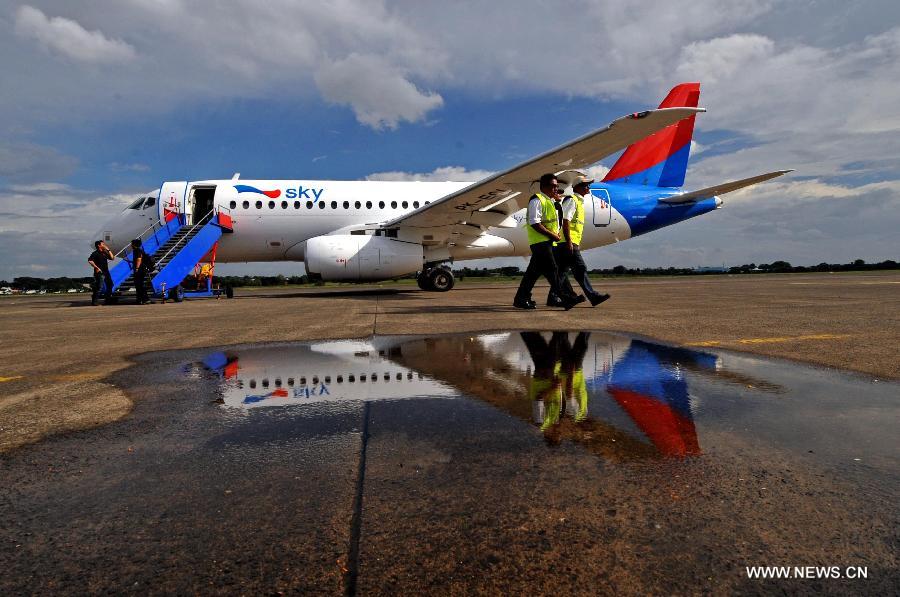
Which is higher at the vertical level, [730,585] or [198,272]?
[198,272]

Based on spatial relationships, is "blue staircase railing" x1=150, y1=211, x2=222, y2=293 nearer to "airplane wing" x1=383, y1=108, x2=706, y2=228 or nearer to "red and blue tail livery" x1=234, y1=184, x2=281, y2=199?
A: "red and blue tail livery" x1=234, y1=184, x2=281, y2=199

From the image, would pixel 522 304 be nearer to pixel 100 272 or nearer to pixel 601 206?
pixel 601 206

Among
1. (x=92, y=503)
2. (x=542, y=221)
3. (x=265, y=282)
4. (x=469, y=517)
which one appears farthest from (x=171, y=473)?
(x=265, y=282)

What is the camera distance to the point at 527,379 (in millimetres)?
2842

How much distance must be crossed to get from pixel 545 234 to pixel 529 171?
3482mm

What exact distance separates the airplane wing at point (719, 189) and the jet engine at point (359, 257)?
26.8 feet

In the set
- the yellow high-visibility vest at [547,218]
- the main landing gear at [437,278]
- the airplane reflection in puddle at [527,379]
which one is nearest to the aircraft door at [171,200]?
the main landing gear at [437,278]

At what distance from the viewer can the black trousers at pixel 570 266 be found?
23.4 ft

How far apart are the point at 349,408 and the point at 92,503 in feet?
3.53

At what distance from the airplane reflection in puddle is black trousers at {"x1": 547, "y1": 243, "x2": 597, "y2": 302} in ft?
9.43

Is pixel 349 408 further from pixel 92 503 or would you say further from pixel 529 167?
pixel 529 167

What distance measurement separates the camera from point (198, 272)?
1484 cm

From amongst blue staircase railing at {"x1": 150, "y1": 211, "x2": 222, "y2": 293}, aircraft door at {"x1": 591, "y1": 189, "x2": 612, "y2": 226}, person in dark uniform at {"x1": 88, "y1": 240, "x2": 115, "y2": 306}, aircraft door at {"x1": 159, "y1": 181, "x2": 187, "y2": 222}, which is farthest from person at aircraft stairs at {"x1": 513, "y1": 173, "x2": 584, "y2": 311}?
aircraft door at {"x1": 159, "y1": 181, "x2": 187, "y2": 222}

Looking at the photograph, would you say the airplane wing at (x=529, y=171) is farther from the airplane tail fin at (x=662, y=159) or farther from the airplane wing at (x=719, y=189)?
the airplane tail fin at (x=662, y=159)
